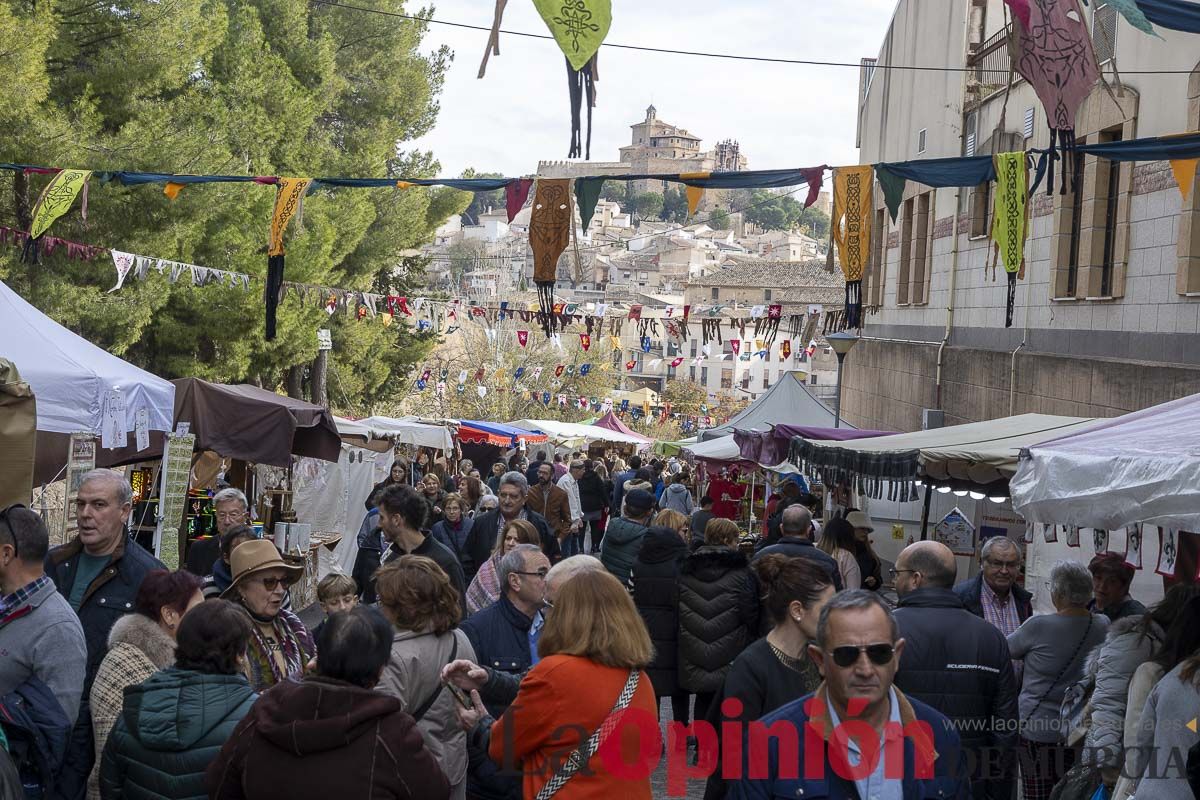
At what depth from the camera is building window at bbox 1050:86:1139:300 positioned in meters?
13.3

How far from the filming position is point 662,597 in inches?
312

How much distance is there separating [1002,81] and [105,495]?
615 inches

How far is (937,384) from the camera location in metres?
19.7

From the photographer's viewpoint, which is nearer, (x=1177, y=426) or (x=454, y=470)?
(x=1177, y=426)

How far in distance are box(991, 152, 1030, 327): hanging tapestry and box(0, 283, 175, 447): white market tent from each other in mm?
6784

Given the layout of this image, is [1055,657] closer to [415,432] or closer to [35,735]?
Answer: [35,735]

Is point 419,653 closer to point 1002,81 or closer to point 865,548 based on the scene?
point 865,548

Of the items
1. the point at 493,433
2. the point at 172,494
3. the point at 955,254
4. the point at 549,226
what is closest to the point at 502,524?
the point at 172,494

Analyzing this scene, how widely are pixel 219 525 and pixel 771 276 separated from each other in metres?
81.5

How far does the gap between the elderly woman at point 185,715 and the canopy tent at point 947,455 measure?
5561 millimetres

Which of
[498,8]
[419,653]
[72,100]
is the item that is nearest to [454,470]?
[72,100]

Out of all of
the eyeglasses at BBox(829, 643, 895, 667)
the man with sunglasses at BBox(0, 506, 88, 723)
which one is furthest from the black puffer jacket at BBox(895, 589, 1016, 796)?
the man with sunglasses at BBox(0, 506, 88, 723)

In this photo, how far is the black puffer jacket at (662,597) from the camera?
7.91 meters

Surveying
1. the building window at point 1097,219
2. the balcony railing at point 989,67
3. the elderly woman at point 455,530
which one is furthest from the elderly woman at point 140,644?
the balcony railing at point 989,67
